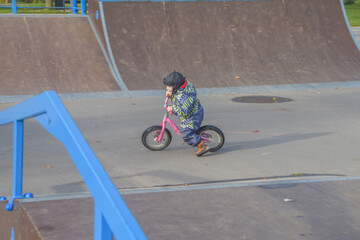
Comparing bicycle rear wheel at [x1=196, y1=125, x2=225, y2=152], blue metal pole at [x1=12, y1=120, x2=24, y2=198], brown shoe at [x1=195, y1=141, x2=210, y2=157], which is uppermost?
blue metal pole at [x1=12, y1=120, x2=24, y2=198]

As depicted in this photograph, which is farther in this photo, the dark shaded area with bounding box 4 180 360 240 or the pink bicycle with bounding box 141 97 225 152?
the pink bicycle with bounding box 141 97 225 152

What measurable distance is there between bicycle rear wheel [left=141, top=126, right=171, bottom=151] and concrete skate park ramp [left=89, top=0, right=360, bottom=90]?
5762 millimetres

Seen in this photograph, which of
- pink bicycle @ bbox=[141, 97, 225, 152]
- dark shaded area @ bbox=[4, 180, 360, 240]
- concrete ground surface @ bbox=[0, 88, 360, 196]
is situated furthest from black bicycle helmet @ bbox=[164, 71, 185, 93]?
dark shaded area @ bbox=[4, 180, 360, 240]

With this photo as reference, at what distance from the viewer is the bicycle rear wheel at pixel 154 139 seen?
28.1 ft

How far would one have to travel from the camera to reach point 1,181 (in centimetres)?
685

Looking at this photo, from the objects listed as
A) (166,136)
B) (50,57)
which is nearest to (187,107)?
(166,136)

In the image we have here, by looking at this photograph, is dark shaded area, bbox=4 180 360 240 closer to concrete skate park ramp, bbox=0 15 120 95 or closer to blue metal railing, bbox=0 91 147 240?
blue metal railing, bbox=0 91 147 240

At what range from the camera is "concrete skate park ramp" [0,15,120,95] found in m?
14.1

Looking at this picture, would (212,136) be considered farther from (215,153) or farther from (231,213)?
(231,213)

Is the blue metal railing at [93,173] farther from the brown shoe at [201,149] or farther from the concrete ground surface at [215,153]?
the brown shoe at [201,149]

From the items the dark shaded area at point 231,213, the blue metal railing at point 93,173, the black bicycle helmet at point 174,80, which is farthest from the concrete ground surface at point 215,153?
the blue metal railing at point 93,173

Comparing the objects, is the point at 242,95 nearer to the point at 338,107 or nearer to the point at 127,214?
the point at 338,107

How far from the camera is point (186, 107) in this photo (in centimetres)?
812

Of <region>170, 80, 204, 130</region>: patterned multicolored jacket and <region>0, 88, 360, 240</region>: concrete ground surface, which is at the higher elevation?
<region>170, 80, 204, 130</region>: patterned multicolored jacket
